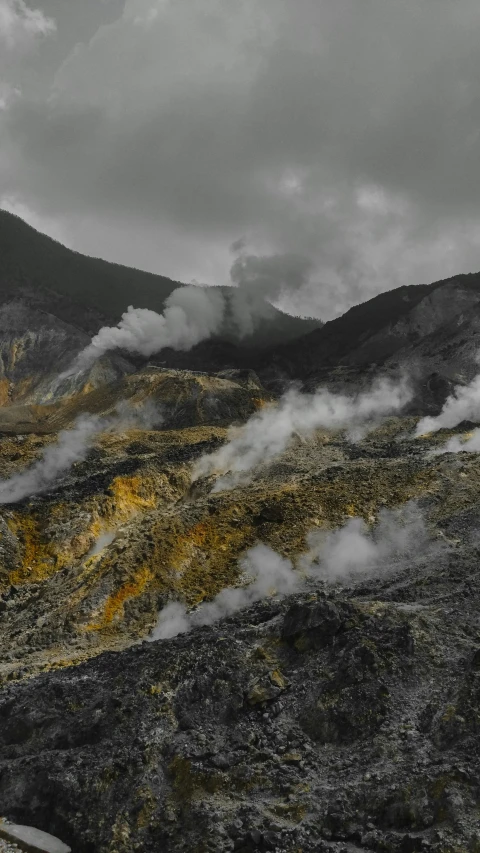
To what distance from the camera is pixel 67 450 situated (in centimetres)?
3781

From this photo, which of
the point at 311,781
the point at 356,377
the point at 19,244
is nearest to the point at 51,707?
the point at 311,781

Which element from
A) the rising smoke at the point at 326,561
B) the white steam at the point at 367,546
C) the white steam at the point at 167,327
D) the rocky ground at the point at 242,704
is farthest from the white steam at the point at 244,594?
the white steam at the point at 167,327

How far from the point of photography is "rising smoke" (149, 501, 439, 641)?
1869cm

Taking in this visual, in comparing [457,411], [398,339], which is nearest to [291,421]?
[457,411]

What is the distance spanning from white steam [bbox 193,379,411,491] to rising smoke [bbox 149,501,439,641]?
9.34 m

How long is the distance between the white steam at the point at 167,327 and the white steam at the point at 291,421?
2621 cm

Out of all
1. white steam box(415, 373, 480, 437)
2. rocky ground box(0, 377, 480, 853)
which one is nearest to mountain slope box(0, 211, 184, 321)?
white steam box(415, 373, 480, 437)

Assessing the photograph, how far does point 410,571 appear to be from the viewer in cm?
1853

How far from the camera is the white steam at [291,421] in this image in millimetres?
35719

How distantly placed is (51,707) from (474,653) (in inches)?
360

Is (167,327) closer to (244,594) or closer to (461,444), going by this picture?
(461,444)

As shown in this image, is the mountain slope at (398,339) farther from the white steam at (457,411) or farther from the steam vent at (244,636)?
the steam vent at (244,636)

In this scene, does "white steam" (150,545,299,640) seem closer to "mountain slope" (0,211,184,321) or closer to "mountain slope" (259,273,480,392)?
"mountain slope" (259,273,480,392)

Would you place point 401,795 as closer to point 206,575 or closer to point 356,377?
point 206,575
